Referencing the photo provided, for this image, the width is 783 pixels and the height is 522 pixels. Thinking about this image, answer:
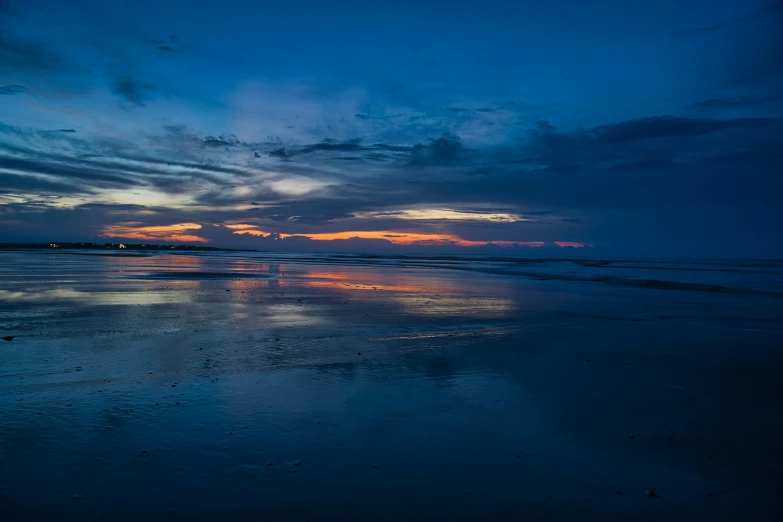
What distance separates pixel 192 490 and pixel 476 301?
16273mm

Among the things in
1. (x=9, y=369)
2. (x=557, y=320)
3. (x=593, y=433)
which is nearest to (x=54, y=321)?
(x=9, y=369)

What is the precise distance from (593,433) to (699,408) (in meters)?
2.18

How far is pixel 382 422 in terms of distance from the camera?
235 inches

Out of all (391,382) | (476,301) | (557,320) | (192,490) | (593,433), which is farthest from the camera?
(476,301)

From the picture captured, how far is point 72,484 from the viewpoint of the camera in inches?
168

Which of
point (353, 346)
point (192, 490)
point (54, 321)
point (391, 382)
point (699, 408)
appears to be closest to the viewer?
point (192, 490)

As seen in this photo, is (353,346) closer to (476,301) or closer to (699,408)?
(699,408)

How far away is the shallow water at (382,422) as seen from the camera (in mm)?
4184

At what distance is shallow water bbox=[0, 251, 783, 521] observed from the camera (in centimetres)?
418

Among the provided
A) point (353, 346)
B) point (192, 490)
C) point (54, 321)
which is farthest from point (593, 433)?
point (54, 321)

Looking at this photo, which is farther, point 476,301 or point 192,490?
point 476,301

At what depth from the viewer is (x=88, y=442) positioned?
16.9 ft

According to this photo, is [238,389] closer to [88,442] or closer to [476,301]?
[88,442]

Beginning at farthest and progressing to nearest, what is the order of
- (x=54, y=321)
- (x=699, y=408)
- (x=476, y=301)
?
(x=476, y=301) → (x=54, y=321) → (x=699, y=408)
